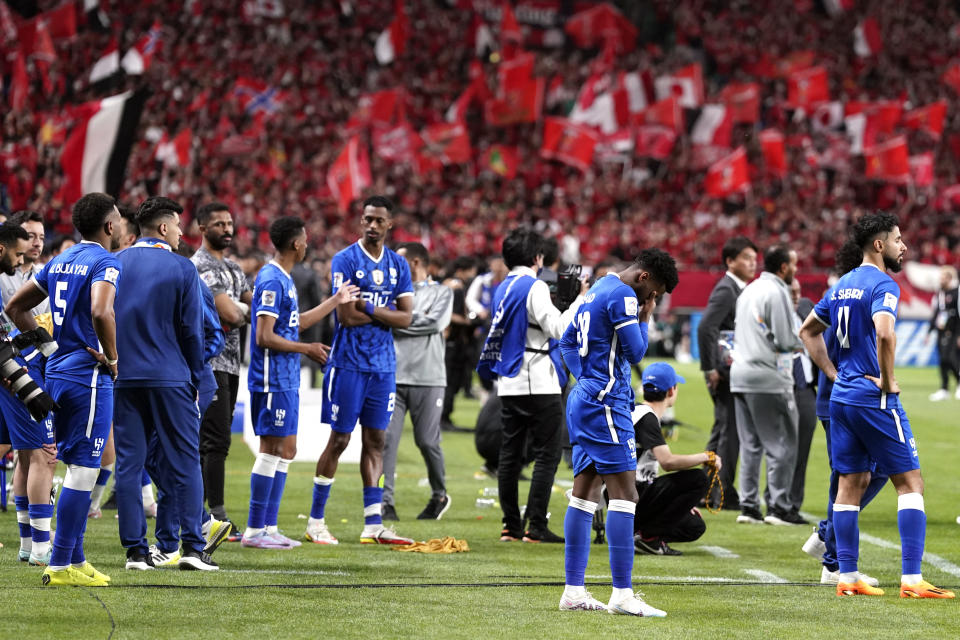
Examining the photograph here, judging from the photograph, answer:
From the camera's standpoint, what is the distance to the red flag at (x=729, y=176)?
39.1m

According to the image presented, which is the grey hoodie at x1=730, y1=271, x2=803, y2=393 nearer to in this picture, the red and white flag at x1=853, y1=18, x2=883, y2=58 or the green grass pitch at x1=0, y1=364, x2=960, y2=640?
the green grass pitch at x1=0, y1=364, x2=960, y2=640

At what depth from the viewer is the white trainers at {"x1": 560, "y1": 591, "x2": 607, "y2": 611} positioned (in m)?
6.49

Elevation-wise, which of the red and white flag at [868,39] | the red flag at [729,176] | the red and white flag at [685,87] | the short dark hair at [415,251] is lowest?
the short dark hair at [415,251]

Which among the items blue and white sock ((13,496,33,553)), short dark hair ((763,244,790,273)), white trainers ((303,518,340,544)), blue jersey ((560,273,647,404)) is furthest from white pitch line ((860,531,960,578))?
blue and white sock ((13,496,33,553))

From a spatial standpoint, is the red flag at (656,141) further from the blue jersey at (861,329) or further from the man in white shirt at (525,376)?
the blue jersey at (861,329)

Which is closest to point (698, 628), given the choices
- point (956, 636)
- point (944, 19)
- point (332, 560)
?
point (956, 636)

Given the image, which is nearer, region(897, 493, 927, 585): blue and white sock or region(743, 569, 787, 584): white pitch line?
region(897, 493, 927, 585): blue and white sock

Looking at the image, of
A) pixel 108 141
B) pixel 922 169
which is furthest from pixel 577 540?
pixel 922 169

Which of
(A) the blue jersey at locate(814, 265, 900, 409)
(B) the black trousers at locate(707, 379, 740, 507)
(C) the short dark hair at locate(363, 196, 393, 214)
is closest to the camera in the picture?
(A) the blue jersey at locate(814, 265, 900, 409)

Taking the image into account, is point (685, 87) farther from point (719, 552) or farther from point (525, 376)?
point (719, 552)

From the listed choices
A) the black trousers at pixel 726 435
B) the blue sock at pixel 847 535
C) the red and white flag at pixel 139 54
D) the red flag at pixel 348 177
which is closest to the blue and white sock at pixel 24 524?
the blue sock at pixel 847 535

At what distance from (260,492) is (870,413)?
12.8 ft

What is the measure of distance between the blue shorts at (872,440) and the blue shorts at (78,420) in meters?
4.01

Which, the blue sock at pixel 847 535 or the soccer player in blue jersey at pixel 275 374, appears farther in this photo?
the soccer player in blue jersey at pixel 275 374
